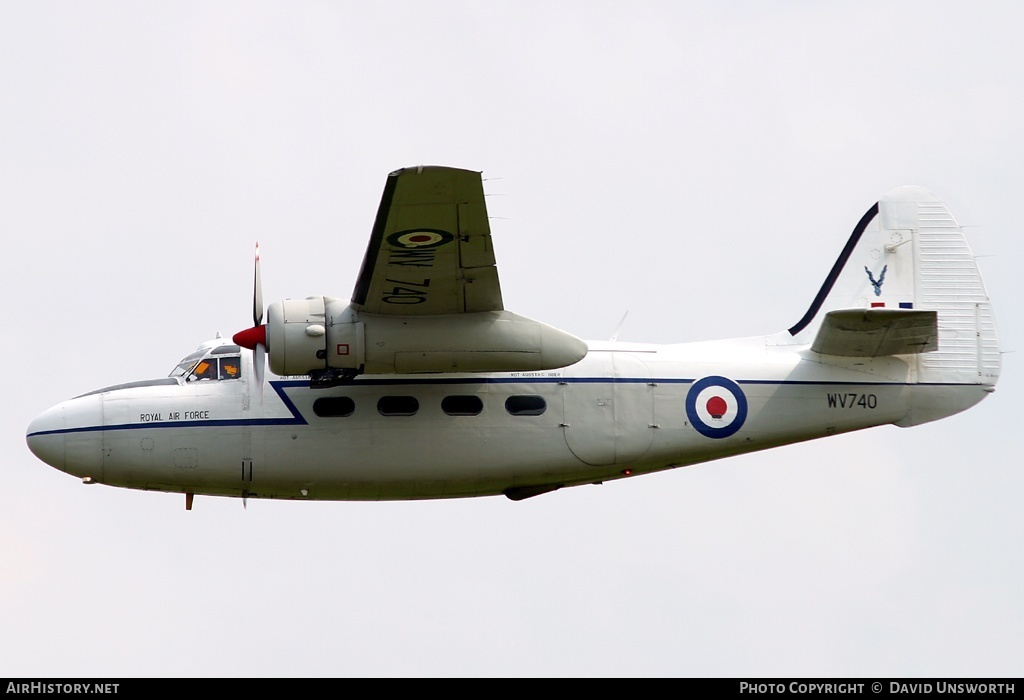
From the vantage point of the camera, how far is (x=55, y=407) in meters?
18.5

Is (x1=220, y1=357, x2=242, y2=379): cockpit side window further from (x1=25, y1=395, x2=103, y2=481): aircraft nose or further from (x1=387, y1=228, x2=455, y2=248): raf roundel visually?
(x1=387, y1=228, x2=455, y2=248): raf roundel

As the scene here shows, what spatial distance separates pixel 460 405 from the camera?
A: 18.4 meters

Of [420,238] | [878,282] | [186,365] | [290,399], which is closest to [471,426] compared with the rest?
[290,399]

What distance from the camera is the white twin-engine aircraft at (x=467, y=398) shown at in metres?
17.4

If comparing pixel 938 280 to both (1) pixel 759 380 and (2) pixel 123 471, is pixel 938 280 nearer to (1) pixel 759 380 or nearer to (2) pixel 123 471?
(1) pixel 759 380

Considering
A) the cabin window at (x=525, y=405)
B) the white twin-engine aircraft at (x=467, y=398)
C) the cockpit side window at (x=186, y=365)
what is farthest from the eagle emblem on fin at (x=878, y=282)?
the cockpit side window at (x=186, y=365)

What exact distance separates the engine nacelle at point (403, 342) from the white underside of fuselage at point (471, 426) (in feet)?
3.04

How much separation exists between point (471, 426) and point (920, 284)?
255 inches

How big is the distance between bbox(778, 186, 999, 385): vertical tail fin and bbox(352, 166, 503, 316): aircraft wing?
4.99 meters

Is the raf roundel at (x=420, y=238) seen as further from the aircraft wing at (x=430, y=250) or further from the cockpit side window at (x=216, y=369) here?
the cockpit side window at (x=216, y=369)

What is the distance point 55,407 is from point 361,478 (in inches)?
157

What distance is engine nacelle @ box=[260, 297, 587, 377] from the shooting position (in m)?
17.1

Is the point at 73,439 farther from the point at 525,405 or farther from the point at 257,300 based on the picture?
the point at 525,405
